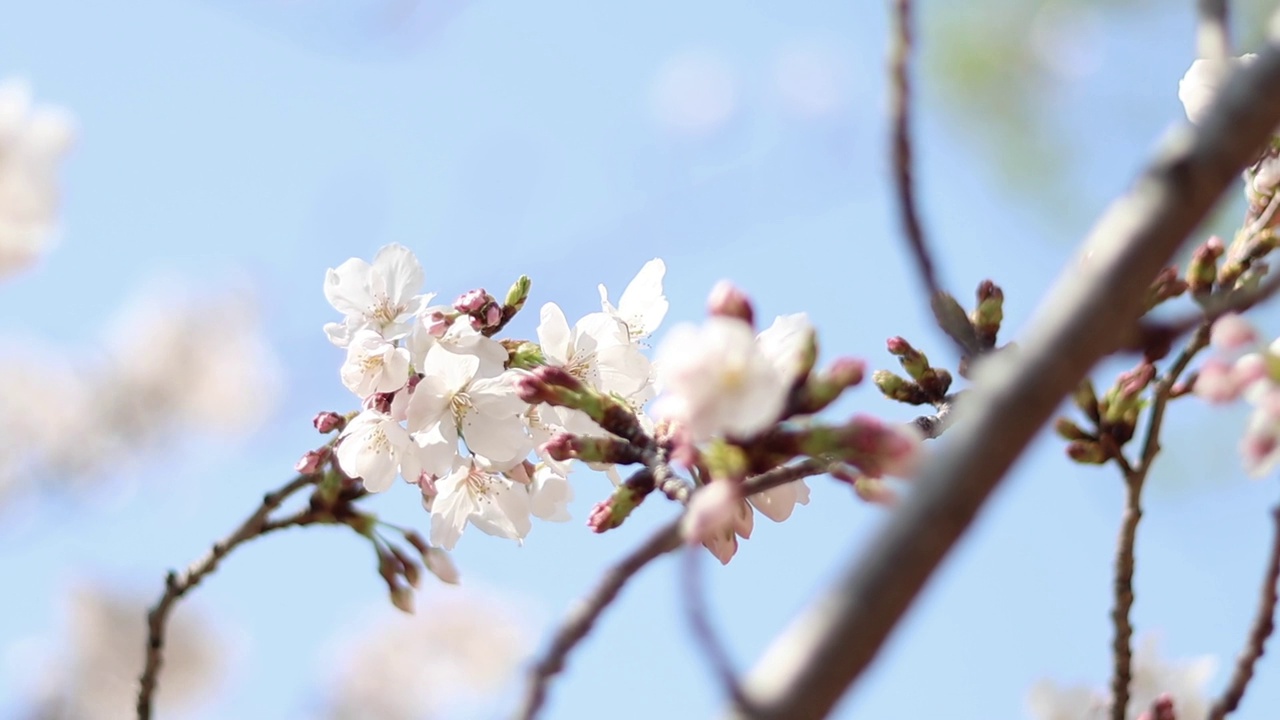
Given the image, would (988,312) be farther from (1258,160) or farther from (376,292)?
(376,292)

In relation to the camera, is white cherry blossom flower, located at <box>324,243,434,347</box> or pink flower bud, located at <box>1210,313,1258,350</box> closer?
pink flower bud, located at <box>1210,313,1258,350</box>

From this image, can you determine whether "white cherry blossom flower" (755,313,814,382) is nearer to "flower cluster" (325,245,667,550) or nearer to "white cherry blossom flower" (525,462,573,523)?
"flower cluster" (325,245,667,550)

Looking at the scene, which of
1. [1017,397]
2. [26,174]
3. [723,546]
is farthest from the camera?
[26,174]

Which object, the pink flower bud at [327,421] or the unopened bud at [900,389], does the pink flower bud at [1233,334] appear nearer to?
the unopened bud at [900,389]

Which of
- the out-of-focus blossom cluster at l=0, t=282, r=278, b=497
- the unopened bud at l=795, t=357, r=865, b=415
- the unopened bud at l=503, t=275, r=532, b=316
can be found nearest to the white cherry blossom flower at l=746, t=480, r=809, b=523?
the unopened bud at l=795, t=357, r=865, b=415

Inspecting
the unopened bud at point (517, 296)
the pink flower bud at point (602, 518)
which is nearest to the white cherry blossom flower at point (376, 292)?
the unopened bud at point (517, 296)

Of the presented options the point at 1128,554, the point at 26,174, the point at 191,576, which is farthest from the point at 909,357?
the point at 26,174

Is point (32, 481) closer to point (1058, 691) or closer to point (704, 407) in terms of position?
point (1058, 691)
